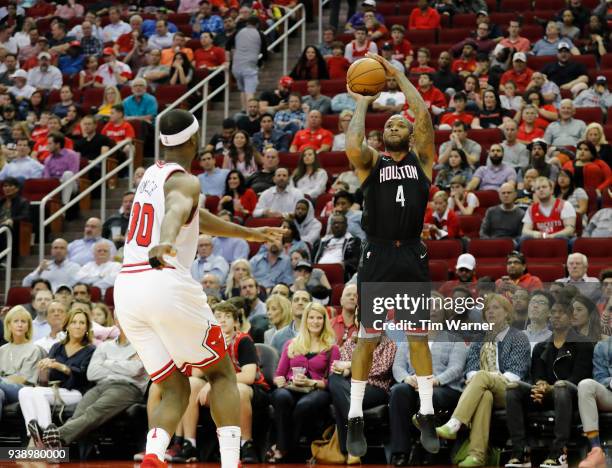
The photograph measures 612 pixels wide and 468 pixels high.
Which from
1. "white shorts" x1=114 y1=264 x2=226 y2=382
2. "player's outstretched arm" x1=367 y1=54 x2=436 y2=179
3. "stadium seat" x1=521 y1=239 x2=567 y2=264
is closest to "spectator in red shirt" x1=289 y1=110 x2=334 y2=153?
"stadium seat" x1=521 y1=239 x2=567 y2=264

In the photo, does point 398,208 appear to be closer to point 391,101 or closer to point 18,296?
point 18,296

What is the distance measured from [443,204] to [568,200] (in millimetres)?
1421

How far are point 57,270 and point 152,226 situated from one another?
8.36 meters

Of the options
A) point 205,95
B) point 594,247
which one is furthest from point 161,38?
point 594,247

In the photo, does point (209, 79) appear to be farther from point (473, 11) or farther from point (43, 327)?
point (43, 327)

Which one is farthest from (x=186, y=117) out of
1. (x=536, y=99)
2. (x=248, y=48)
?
(x=248, y=48)

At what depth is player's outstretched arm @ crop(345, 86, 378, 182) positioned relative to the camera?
8.38 m

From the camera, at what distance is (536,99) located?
16.1 meters

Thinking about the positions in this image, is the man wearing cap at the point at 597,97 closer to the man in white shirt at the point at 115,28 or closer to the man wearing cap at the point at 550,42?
the man wearing cap at the point at 550,42

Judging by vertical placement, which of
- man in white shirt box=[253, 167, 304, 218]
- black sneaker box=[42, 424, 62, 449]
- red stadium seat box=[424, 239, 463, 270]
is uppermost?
man in white shirt box=[253, 167, 304, 218]

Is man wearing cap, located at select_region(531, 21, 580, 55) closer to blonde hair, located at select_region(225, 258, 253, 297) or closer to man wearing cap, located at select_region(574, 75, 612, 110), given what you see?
man wearing cap, located at select_region(574, 75, 612, 110)

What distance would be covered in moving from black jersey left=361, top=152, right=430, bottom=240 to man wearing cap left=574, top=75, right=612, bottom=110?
8340 millimetres

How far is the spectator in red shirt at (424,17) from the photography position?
62.7ft

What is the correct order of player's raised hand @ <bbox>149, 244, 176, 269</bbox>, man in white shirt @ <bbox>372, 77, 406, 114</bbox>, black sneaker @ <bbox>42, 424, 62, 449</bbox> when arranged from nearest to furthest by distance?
player's raised hand @ <bbox>149, 244, 176, 269</bbox> < black sneaker @ <bbox>42, 424, 62, 449</bbox> < man in white shirt @ <bbox>372, 77, 406, 114</bbox>
